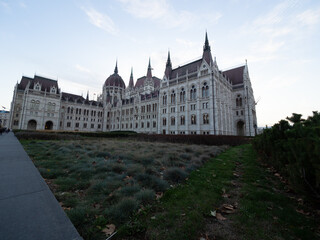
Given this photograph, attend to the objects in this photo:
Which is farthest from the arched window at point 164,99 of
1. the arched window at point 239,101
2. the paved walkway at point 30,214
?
the paved walkway at point 30,214

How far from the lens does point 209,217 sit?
2.95 m

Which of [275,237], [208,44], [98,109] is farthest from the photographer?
[98,109]

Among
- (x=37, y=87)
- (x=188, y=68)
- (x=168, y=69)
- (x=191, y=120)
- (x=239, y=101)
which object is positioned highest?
(x=168, y=69)

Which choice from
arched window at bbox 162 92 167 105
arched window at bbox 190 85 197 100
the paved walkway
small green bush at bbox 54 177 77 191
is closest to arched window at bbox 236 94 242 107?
arched window at bbox 190 85 197 100

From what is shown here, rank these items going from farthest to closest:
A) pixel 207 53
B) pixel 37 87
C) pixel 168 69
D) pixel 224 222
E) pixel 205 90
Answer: pixel 37 87 → pixel 168 69 → pixel 207 53 → pixel 205 90 → pixel 224 222

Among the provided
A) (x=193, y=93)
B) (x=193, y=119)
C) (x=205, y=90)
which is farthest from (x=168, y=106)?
(x=205, y=90)

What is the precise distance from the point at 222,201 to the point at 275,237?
1.36 meters

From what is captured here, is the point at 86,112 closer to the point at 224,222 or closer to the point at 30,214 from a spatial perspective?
the point at 30,214

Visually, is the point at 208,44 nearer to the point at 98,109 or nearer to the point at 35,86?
the point at 98,109

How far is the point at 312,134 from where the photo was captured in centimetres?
276

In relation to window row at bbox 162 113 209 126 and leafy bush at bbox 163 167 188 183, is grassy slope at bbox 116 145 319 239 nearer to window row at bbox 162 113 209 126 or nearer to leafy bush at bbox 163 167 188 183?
leafy bush at bbox 163 167 188 183

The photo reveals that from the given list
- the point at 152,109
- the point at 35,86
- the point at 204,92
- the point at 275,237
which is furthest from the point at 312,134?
the point at 35,86

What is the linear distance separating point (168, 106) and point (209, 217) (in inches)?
1604

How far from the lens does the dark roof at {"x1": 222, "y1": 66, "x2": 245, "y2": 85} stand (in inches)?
1732
